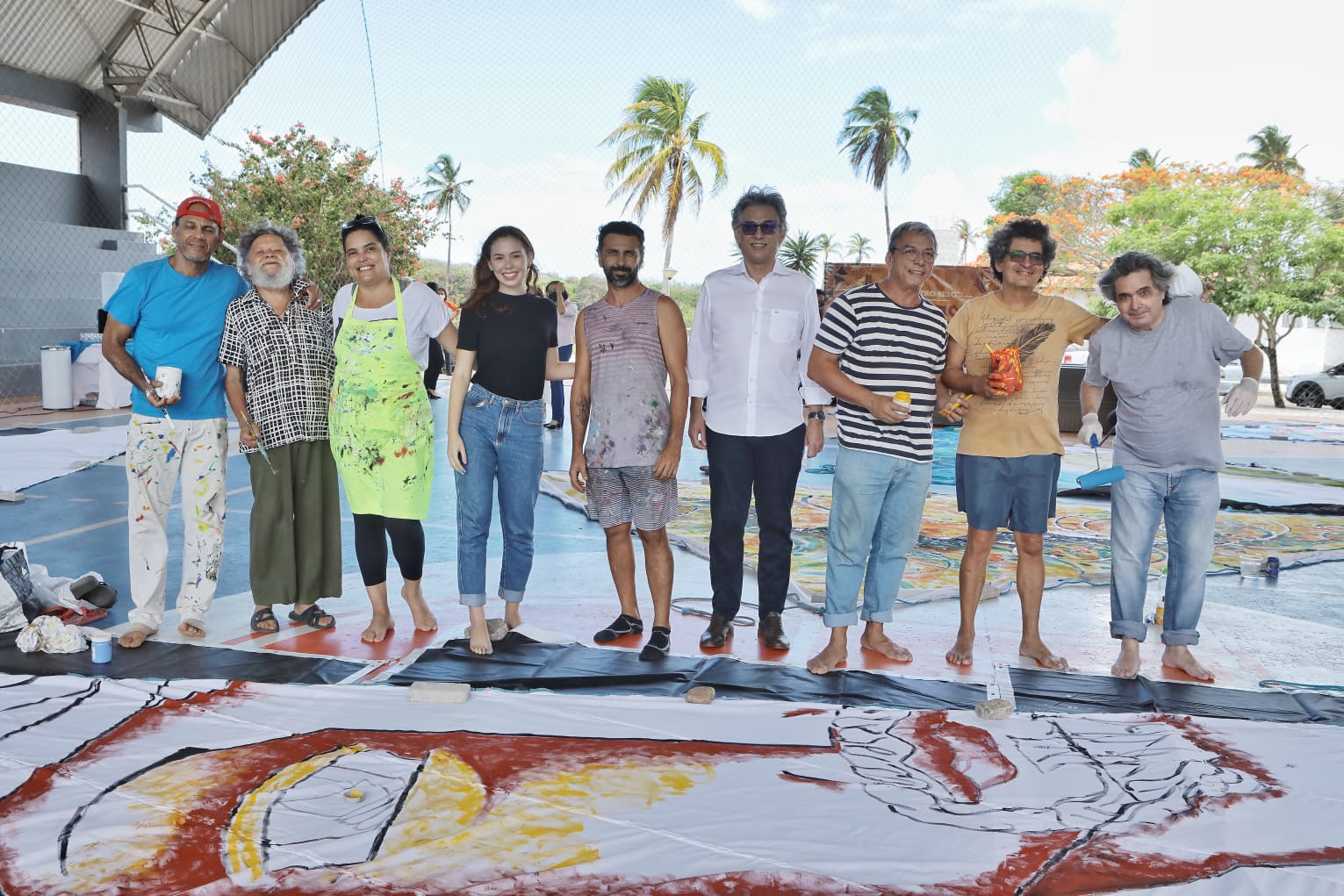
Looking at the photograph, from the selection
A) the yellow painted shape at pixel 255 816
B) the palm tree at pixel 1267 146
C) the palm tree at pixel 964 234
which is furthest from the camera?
the palm tree at pixel 964 234

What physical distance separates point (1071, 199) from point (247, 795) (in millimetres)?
24115

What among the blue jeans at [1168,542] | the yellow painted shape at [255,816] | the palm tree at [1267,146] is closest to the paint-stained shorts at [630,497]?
the yellow painted shape at [255,816]

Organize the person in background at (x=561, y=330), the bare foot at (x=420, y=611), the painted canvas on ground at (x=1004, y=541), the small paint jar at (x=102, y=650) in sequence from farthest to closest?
the person in background at (x=561, y=330) < the painted canvas on ground at (x=1004, y=541) < the bare foot at (x=420, y=611) < the small paint jar at (x=102, y=650)

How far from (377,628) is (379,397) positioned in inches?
32.2

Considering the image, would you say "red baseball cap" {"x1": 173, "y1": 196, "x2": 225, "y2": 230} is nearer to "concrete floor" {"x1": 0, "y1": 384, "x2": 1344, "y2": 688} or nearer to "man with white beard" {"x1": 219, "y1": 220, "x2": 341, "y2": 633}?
"man with white beard" {"x1": 219, "y1": 220, "x2": 341, "y2": 633}

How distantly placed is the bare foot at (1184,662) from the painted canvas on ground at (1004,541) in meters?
1.00

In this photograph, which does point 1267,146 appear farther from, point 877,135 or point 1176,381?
point 1176,381

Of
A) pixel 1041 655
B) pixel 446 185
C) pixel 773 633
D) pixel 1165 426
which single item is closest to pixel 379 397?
pixel 773 633

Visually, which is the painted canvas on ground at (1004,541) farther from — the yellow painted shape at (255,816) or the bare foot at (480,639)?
the yellow painted shape at (255,816)

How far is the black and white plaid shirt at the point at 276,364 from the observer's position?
138 inches

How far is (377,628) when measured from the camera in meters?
3.54

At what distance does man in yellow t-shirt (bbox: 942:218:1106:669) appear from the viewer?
329 cm

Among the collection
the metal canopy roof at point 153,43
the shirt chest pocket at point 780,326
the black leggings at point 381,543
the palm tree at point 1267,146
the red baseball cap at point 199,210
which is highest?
the palm tree at point 1267,146

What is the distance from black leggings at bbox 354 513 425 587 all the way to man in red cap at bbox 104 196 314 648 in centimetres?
52
